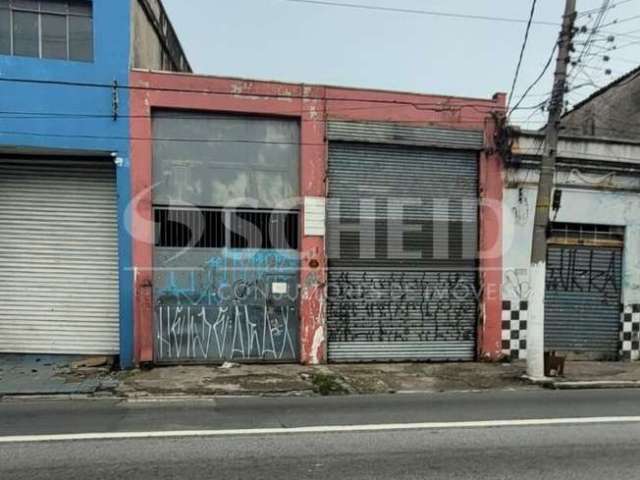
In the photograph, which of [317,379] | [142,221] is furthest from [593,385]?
[142,221]

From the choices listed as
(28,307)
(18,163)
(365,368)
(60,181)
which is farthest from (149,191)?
(365,368)

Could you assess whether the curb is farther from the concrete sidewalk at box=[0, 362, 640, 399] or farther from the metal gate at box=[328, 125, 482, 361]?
the metal gate at box=[328, 125, 482, 361]

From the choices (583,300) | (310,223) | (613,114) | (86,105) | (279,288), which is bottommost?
(583,300)

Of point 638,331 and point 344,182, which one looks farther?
point 638,331

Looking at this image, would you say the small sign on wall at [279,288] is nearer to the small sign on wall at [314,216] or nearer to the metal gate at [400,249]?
the metal gate at [400,249]

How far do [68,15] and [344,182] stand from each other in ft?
19.3

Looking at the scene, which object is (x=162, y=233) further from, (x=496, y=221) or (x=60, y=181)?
(x=496, y=221)

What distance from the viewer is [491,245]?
1200 centimetres

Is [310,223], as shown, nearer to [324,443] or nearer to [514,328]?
[514,328]

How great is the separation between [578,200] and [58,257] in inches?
417

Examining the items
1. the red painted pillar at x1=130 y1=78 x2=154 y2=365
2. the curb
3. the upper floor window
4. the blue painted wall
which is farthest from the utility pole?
the upper floor window

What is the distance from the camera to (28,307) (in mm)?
10805

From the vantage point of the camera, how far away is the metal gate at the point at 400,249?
11469 millimetres

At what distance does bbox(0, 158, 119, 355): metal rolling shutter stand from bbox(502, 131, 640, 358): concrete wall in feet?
A: 26.1
